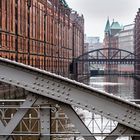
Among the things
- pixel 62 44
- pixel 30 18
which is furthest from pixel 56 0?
pixel 30 18

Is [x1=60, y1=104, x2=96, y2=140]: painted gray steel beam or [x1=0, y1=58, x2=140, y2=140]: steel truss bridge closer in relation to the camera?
[x1=0, y1=58, x2=140, y2=140]: steel truss bridge

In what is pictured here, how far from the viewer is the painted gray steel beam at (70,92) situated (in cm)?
772

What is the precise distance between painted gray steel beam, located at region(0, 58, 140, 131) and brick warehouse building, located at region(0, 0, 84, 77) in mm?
35502

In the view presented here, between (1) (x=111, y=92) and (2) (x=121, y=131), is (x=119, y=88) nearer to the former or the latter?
(1) (x=111, y=92)

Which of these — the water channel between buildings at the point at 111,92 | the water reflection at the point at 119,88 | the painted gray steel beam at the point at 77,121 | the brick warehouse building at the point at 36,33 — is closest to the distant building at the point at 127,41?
the water reflection at the point at 119,88

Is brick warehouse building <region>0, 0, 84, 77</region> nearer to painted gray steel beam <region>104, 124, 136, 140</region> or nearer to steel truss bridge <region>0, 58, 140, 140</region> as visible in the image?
steel truss bridge <region>0, 58, 140, 140</region>

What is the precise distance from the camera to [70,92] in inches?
309

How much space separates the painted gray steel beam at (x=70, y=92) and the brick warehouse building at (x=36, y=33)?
35502 mm

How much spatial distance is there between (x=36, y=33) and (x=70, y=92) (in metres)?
54.3

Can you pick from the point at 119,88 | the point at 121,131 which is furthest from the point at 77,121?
the point at 119,88

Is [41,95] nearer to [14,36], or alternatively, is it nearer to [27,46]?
[14,36]

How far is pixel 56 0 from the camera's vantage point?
271ft

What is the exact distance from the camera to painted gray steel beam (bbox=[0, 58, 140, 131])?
7719 mm

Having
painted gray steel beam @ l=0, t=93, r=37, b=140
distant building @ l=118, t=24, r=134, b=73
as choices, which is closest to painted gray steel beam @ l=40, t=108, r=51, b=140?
painted gray steel beam @ l=0, t=93, r=37, b=140
